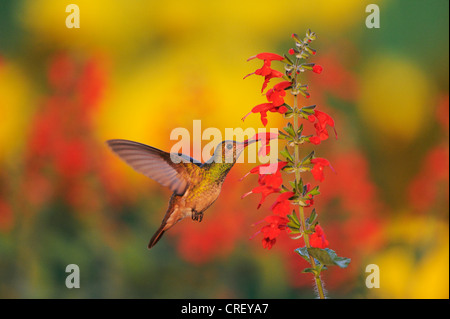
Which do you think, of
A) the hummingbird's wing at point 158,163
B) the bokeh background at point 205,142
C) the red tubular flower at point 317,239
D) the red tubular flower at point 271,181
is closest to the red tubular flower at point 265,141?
the red tubular flower at point 271,181

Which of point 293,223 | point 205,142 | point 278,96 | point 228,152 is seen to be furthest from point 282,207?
point 205,142

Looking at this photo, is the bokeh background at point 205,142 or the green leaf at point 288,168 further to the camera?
the bokeh background at point 205,142

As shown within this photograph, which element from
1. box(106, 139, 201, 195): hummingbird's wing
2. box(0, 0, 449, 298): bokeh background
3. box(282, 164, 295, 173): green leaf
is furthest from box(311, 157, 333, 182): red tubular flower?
box(0, 0, 449, 298): bokeh background

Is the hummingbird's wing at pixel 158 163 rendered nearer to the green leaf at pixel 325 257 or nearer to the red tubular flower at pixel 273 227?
the red tubular flower at pixel 273 227

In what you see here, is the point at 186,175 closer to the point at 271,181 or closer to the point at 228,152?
the point at 228,152

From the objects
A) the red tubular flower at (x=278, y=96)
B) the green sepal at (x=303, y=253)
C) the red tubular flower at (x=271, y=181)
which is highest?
the red tubular flower at (x=278, y=96)

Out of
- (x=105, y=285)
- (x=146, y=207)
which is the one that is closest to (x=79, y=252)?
(x=105, y=285)

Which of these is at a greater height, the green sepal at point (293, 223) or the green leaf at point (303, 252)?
the green sepal at point (293, 223)

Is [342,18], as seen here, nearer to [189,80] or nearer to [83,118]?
[189,80]
